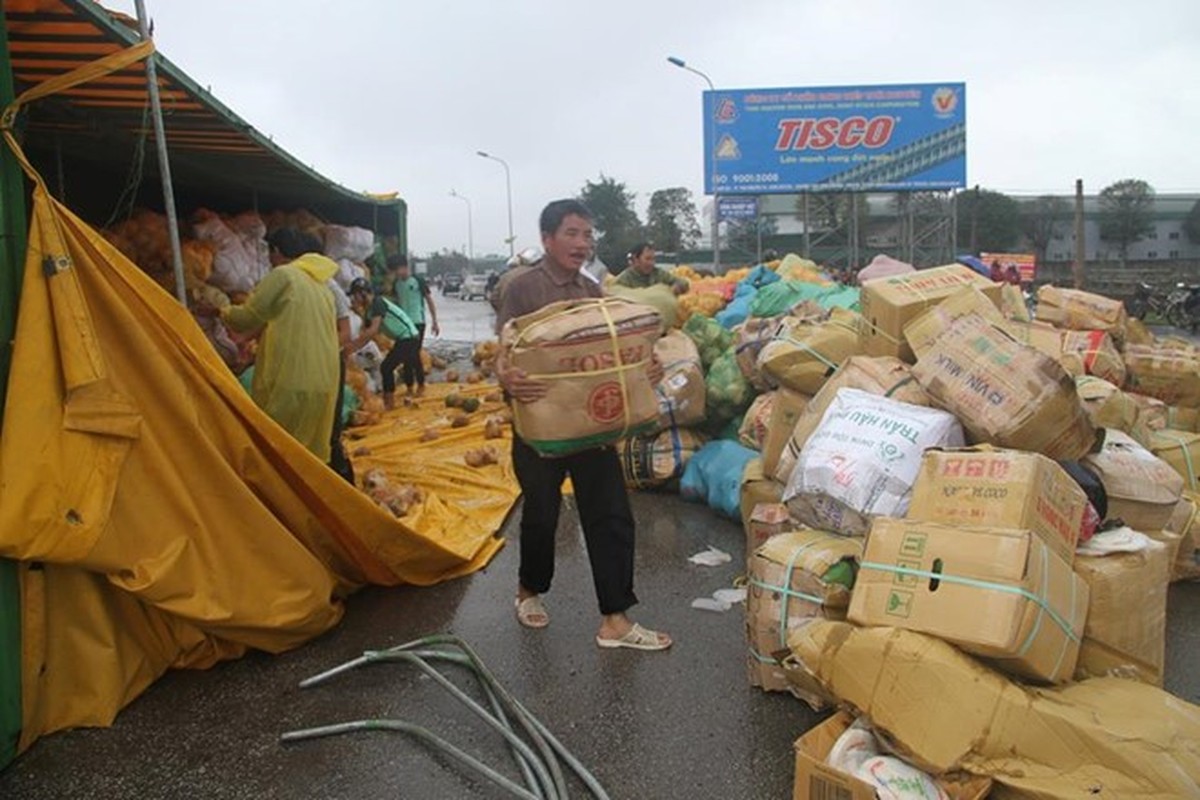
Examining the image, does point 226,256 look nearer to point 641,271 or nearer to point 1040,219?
point 641,271

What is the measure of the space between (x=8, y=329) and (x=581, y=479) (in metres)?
1.89

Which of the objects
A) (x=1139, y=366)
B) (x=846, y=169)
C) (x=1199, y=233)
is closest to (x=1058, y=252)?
(x=1199, y=233)

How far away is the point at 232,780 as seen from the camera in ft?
8.19

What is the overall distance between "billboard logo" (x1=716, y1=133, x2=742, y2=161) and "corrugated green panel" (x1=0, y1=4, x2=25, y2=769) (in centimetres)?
2151

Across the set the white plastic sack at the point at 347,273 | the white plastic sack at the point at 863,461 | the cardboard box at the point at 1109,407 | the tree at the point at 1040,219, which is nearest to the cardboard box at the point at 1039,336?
the cardboard box at the point at 1109,407

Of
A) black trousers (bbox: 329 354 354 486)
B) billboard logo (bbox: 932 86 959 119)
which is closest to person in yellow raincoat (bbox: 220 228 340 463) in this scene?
black trousers (bbox: 329 354 354 486)

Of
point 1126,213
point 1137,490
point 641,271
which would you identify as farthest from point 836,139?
point 1126,213

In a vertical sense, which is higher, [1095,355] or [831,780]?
[1095,355]

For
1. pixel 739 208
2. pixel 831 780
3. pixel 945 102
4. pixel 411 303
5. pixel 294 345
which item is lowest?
pixel 831 780

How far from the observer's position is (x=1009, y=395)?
→ 3016 mm

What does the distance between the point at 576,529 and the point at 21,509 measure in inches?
120

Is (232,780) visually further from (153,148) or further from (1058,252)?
(1058,252)

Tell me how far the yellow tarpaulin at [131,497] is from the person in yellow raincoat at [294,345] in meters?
1.08

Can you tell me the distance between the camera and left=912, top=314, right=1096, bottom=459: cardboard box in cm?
Result: 297
